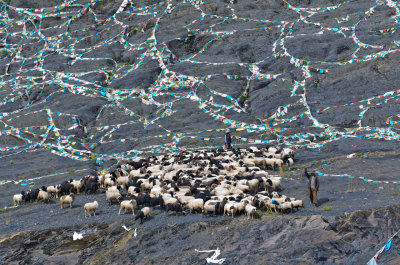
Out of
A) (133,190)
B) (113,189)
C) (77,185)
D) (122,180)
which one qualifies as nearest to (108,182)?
(122,180)

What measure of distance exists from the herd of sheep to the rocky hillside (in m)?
1.51

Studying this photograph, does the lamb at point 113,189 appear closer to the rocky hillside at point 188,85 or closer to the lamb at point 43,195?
the rocky hillside at point 188,85

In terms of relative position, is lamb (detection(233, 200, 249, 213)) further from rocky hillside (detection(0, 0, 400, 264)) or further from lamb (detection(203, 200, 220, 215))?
rocky hillside (detection(0, 0, 400, 264))

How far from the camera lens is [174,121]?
124 ft

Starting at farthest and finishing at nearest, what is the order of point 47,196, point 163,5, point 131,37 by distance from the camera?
point 163,5 < point 131,37 < point 47,196

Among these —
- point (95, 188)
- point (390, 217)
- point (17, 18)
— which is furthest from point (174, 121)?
point (17, 18)

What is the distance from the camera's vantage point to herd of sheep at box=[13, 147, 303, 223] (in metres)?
19.3

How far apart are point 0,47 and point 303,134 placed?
33.4 metres

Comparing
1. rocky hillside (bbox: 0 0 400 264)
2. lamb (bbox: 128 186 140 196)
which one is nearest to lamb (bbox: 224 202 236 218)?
rocky hillside (bbox: 0 0 400 264)

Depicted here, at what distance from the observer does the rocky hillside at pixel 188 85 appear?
1233 inches

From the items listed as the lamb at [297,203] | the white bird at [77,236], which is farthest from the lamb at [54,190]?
the lamb at [297,203]

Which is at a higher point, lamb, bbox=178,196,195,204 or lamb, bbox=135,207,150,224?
A: lamb, bbox=178,196,195,204

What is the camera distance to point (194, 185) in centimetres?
2261

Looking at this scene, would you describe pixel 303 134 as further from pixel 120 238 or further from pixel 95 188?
pixel 120 238
